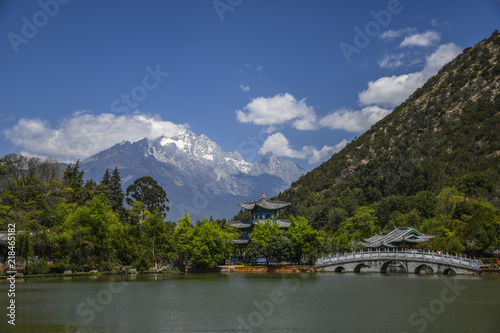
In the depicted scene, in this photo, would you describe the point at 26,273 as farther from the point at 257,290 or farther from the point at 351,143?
the point at 351,143

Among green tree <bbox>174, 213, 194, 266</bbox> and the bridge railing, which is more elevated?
green tree <bbox>174, 213, 194, 266</bbox>

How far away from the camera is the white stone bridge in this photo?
124ft

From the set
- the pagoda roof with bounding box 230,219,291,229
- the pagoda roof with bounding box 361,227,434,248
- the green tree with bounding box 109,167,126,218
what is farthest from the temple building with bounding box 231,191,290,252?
the green tree with bounding box 109,167,126,218

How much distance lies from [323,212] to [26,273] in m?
52.1

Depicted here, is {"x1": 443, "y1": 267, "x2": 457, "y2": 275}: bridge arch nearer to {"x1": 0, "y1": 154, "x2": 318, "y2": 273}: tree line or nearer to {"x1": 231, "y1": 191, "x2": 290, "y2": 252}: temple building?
{"x1": 0, "y1": 154, "x2": 318, "y2": 273}: tree line

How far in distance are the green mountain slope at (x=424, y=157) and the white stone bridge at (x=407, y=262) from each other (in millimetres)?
9788

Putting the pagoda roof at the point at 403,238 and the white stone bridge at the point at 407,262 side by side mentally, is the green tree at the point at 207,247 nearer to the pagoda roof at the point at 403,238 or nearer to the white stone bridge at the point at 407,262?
the white stone bridge at the point at 407,262

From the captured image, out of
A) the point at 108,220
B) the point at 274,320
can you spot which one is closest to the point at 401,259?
the point at 274,320

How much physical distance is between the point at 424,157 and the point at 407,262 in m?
52.7

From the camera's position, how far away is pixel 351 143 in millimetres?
127875

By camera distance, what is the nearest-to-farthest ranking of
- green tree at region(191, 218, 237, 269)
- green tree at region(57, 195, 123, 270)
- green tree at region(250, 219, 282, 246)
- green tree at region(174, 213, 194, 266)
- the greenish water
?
1. the greenish water
2. green tree at region(57, 195, 123, 270)
3. green tree at region(191, 218, 237, 269)
4. green tree at region(174, 213, 194, 266)
5. green tree at region(250, 219, 282, 246)

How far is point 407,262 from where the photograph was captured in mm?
42500

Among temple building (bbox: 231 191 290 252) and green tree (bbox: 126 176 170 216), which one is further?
green tree (bbox: 126 176 170 216)

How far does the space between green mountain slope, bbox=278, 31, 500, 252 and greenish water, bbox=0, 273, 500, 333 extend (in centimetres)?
2660
